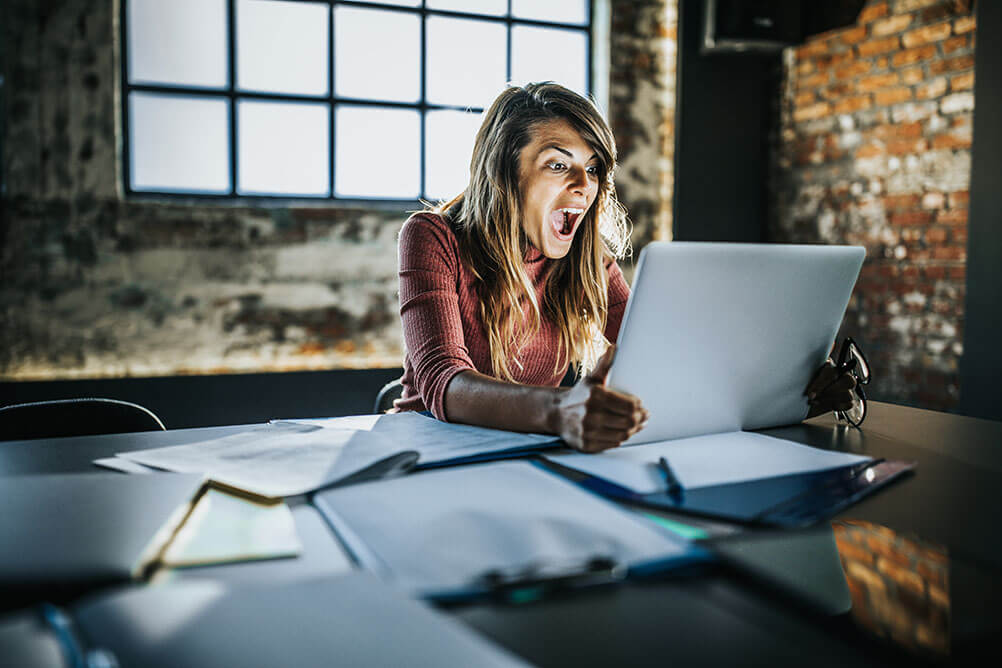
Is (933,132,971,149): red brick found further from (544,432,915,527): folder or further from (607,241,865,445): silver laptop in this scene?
(544,432,915,527): folder

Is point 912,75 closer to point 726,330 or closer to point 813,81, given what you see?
point 813,81

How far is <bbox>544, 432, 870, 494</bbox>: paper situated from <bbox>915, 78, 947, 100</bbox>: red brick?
2958mm

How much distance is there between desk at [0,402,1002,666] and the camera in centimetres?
47

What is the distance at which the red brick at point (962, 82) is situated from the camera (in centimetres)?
319

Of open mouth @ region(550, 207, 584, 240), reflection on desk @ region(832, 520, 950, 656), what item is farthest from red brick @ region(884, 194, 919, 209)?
reflection on desk @ region(832, 520, 950, 656)

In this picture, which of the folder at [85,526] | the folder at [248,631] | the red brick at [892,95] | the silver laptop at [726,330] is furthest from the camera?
the red brick at [892,95]

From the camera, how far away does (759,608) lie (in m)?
0.54

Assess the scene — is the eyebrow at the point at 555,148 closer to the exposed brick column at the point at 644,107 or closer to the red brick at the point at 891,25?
the exposed brick column at the point at 644,107

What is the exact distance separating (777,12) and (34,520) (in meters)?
3.99

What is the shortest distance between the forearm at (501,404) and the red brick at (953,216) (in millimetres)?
2894

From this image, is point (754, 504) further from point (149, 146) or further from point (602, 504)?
point (149, 146)

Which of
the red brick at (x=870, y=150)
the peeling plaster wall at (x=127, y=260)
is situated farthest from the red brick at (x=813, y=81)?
the peeling plaster wall at (x=127, y=260)

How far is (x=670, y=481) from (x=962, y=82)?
323 centimetres

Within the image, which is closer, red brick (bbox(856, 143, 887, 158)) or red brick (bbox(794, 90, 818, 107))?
red brick (bbox(856, 143, 887, 158))
